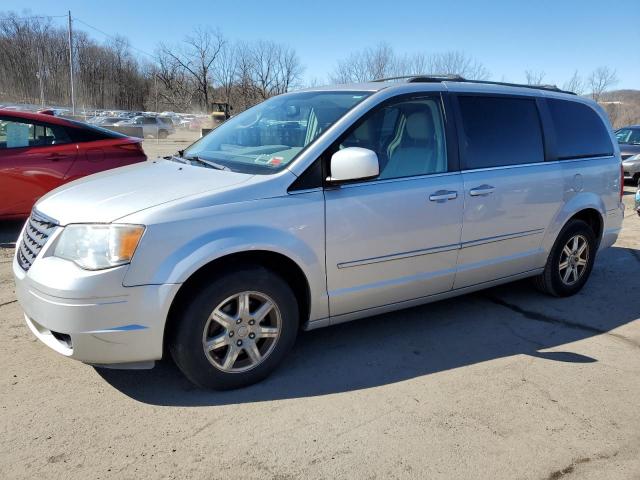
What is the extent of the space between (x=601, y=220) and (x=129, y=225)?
4.25m

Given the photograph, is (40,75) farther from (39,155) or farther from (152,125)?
(39,155)

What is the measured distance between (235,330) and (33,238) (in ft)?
4.23

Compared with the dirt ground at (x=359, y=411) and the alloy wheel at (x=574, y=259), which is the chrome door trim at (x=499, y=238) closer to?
the alloy wheel at (x=574, y=259)

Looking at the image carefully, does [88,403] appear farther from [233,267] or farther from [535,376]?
[535,376]

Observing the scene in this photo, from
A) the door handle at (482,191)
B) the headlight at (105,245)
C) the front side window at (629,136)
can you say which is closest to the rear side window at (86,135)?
the headlight at (105,245)

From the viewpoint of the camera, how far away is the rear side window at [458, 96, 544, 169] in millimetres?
3912

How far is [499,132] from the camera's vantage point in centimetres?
412

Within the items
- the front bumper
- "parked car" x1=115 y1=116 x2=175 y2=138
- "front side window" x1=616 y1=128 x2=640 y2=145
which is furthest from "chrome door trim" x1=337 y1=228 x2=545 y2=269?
"parked car" x1=115 y1=116 x2=175 y2=138

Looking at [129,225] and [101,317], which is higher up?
[129,225]

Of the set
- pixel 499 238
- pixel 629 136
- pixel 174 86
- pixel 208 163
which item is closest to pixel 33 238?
pixel 208 163

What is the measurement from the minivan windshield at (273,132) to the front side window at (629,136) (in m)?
13.2

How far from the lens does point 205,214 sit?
2812 mm

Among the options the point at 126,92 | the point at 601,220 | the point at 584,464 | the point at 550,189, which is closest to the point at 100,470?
the point at 584,464

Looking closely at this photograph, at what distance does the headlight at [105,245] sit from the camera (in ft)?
8.69
